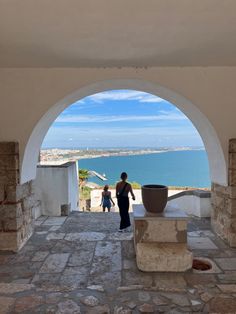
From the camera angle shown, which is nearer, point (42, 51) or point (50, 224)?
point (42, 51)

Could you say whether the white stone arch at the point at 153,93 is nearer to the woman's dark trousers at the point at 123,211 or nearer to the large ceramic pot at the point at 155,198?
the large ceramic pot at the point at 155,198

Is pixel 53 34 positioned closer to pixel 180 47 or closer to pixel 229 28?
pixel 180 47

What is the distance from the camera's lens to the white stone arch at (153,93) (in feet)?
14.8

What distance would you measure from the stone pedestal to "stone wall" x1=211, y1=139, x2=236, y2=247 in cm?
94

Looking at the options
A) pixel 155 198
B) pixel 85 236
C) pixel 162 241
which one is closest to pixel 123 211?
pixel 85 236

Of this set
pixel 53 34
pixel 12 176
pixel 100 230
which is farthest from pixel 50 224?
pixel 53 34

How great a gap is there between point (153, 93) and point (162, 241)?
99.5 inches

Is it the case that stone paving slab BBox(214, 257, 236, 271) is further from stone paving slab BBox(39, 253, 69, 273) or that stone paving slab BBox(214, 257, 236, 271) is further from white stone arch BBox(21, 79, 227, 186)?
stone paving slab BBox(39, 253, 69, 273)

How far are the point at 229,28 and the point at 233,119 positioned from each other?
5.59 feet

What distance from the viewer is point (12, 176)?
4297 mm

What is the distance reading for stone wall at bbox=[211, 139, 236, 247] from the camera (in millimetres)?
4418

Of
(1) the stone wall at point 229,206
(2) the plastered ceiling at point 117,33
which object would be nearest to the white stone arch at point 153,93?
(1) the stone wall at point 229,206

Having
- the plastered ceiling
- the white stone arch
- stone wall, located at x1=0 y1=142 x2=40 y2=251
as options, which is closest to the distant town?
the white stone arch

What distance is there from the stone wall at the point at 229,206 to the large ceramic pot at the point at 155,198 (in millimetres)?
1113
